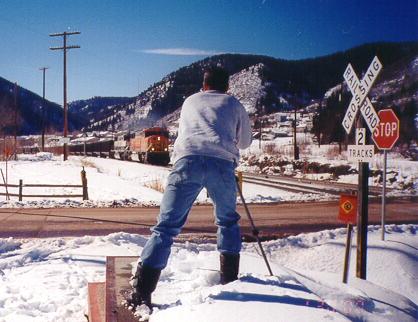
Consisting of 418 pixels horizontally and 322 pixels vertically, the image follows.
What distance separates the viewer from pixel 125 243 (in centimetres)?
730

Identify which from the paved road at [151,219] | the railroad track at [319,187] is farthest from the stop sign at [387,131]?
the railroad track at [319,187]

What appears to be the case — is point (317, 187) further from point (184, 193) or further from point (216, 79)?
point (184, 193)

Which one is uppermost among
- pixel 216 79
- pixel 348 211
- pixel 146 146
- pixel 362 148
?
pixel 216 79

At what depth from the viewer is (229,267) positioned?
11.3ft

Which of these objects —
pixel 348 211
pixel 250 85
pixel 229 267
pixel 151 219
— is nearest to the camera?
pixel 229 267

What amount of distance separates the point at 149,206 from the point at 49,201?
134 inches

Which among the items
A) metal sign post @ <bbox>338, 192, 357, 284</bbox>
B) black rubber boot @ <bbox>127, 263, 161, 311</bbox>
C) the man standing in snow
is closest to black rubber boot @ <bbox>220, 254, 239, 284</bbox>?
the man standing in snow

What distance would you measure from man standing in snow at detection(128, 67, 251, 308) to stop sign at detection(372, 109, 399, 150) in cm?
576

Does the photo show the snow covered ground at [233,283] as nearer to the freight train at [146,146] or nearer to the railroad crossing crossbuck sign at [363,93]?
the railroad crossing crossbuck sign at [363,93]

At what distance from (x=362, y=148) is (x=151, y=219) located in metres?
6.45

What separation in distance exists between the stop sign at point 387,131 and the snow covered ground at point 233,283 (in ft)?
5.62

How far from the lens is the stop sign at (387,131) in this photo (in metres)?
8.42

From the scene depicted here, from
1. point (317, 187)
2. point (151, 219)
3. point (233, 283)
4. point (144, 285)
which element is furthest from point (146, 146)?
point (233, 283)

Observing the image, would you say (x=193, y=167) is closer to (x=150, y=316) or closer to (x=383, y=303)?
(x=150, y=316)
